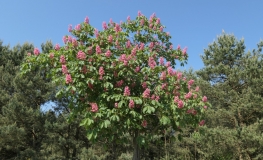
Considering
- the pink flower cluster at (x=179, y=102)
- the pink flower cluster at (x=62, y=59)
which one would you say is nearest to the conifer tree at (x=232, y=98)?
the pink flower cluster at (x=179, y=102)

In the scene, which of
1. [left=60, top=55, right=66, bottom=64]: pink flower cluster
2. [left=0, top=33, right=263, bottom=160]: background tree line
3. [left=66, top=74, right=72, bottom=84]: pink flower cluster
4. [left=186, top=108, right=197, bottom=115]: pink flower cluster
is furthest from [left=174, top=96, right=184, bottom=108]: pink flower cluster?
[left=0, top=33, right=263, bottom=160]: background tree line

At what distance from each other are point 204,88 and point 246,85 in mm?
2370

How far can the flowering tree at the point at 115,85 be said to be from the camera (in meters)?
3.77

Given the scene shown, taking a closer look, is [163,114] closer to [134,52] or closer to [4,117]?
[134,52]

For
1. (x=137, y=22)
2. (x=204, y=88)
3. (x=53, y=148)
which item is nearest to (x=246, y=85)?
(x=204, y=88)

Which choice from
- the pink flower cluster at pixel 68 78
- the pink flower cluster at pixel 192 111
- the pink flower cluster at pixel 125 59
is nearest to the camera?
the pink flower cluster at pixel 68 78

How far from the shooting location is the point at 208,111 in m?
12.6

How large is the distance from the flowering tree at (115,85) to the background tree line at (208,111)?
807 cm

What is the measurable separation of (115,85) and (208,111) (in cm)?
977

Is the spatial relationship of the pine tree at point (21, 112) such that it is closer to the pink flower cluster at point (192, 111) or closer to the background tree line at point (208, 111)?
the background tree line at point (208, 111)

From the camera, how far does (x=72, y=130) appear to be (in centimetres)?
1491

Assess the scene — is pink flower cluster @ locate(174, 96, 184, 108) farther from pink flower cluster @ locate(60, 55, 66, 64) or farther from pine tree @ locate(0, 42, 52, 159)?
pine tree @ locate(0, 42, 52, 159)

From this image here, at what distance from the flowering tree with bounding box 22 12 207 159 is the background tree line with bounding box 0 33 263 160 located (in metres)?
8.07

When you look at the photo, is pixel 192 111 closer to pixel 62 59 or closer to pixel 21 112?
pixel 62 59
